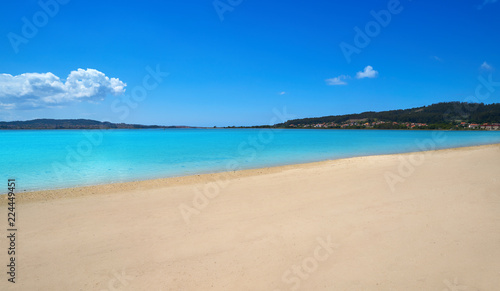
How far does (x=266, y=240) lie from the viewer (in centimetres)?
435

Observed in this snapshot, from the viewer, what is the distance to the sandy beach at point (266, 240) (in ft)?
10.8

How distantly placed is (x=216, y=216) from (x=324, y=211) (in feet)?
8.22

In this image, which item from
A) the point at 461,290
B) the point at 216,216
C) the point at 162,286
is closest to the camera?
the point at 461,290

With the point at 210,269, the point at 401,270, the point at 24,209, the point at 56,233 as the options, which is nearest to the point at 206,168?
the point at 24,209

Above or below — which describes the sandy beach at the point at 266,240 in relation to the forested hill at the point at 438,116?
below

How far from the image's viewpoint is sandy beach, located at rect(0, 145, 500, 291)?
129 inches

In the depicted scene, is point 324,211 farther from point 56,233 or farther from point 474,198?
point 56,233

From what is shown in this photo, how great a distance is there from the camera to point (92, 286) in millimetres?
3236

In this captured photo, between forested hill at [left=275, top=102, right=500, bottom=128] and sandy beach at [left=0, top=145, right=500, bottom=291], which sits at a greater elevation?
forested hill at [left=275, top=102, right=500, bottom=128]

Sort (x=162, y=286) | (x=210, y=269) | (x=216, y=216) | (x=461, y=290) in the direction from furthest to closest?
(x=216, y=216) → (x=210, y=269) → (x=162, y=286) → (x=461, y=290)

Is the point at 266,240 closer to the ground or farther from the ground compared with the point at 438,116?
closer to the ground

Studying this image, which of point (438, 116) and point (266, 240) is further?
point (438, 116)

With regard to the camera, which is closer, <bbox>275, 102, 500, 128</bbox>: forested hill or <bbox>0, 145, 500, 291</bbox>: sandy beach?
<bbox>0, 145, 500, 291</bbox>: sandy beach

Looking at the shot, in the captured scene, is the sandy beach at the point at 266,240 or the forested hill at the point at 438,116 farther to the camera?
the forested hill at the point at 438,116
